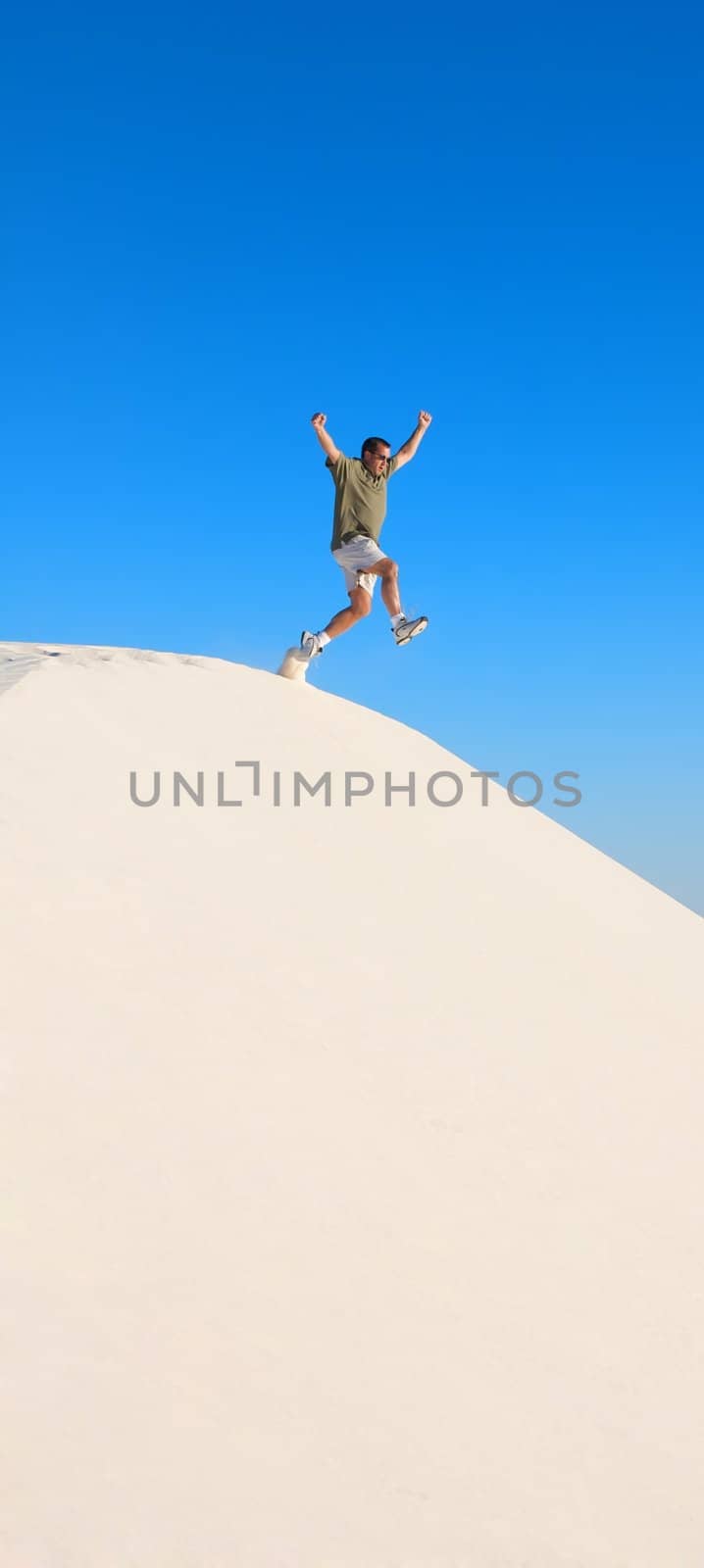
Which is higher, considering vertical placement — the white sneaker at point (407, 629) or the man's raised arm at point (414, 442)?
the man's raised arm at point (414, 442)

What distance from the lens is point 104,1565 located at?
7.52ft

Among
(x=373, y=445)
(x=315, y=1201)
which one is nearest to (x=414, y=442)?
(x=373, y=445)

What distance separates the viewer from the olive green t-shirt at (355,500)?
23.5ft

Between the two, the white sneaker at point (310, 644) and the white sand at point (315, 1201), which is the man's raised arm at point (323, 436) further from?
the white sand at point (315, 1201)

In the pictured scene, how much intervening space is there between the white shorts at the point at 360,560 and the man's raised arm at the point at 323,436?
0.52 metres

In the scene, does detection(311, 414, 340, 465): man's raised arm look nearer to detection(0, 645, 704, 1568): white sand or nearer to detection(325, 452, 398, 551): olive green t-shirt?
detection(325, 452, 398, 551): olive green t-shirt

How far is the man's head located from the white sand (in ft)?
8.13

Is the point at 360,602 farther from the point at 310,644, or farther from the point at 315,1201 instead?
the point at 315,1201

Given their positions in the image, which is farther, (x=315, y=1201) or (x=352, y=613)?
(x=352, y=613)

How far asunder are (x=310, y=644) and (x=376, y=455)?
A: 123 centimetres

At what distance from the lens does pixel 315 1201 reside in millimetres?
3338

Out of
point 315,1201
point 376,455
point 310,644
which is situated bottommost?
point 315,1201

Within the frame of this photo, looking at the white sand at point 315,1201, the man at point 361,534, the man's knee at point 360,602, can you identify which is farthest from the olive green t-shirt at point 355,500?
the white sand at point 315,1201

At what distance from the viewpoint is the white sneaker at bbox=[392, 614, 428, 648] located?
23.6ft
